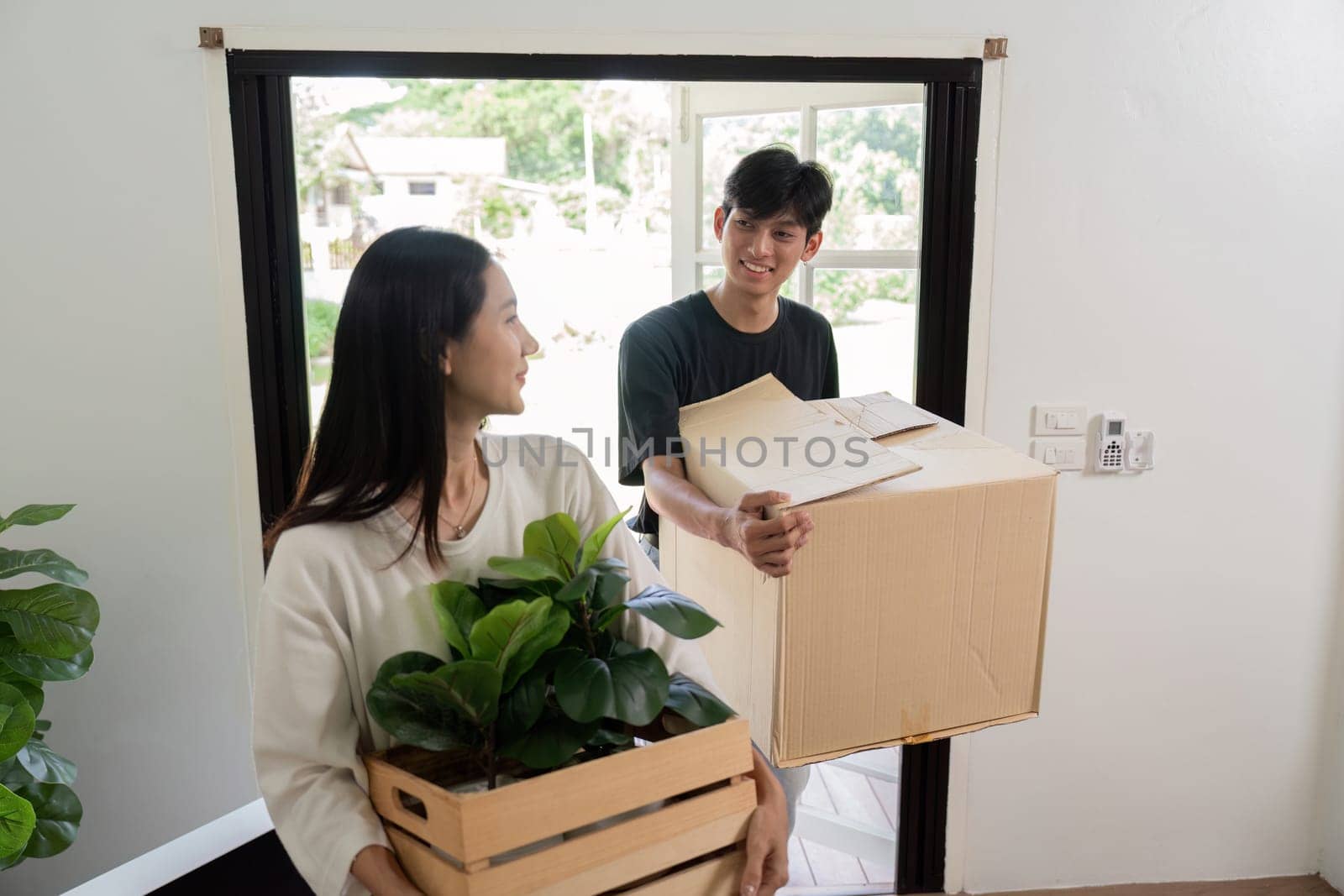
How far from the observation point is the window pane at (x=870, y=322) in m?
2.44

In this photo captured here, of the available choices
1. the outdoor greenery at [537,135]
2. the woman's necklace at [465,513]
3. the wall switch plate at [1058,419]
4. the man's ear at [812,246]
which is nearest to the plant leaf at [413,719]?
the woman's necklace at [465,513]

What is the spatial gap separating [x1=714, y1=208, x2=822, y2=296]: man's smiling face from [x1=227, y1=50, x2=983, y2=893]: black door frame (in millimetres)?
358

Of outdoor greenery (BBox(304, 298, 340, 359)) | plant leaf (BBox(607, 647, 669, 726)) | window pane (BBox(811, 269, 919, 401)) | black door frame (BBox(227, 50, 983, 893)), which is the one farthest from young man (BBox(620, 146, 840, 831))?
outdoor greenery (BBox(304, 298, 340, 359))

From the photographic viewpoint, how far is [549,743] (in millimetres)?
875

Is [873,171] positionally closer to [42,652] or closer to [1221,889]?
[1221,889]

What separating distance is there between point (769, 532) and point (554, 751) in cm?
42

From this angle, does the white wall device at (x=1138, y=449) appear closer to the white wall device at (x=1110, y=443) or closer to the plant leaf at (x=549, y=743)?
the white wall device at (x=1110, y=443)

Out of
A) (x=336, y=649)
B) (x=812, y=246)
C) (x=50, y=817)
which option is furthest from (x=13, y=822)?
(x=812, y=246)

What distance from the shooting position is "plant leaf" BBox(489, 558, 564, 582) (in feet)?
3.03

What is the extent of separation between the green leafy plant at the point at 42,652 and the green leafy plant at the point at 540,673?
2.80 feet

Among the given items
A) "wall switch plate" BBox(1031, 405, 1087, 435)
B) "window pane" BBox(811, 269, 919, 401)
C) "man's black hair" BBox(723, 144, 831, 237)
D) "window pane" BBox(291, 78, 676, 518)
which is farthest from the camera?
"window pane" BBox(291, 78, 676, 518)

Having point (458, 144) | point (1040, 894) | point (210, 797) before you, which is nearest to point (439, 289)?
point (210, 797)

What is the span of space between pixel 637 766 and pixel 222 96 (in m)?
1.39

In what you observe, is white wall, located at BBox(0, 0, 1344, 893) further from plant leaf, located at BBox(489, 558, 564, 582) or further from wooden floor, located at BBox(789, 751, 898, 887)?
plant leaf, located at BBox(489, 558, 564, 582)
